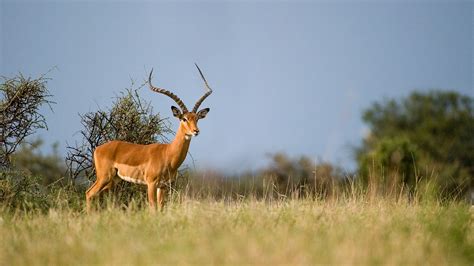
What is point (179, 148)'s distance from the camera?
36.9 ft

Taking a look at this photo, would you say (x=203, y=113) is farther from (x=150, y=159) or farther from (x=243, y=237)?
(x=243, y=237)

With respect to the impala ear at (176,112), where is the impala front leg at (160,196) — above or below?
below

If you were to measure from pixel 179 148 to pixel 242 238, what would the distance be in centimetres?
474

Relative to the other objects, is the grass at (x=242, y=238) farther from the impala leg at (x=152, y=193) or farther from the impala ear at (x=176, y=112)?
the impala ear at (x=176, y=112)

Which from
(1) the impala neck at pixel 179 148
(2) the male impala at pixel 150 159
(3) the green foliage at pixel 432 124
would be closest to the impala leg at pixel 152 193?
(2) the male impala at pixel 150 159

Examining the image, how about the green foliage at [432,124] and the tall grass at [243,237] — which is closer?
the tall grass at [243,237]

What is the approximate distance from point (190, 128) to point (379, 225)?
3.89m

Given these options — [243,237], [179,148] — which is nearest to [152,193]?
[179,148]

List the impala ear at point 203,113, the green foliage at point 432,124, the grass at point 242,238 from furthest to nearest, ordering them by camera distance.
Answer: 1. the green foliage at point 432,124
2. the impala ear at point 203,113
3. the grass at point 242,238

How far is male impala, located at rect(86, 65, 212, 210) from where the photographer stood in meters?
11.1

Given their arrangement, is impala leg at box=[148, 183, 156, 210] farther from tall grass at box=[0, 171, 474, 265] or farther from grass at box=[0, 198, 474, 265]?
grass at box=[0, 198, 474, 265]

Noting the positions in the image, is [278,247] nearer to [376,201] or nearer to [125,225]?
[125,225]

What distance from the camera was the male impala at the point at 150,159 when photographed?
11102 millimetres

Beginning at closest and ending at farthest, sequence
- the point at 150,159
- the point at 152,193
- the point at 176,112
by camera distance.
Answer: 1. the point at 152,193
2. the point at 150,159
3. the point at 176,112
